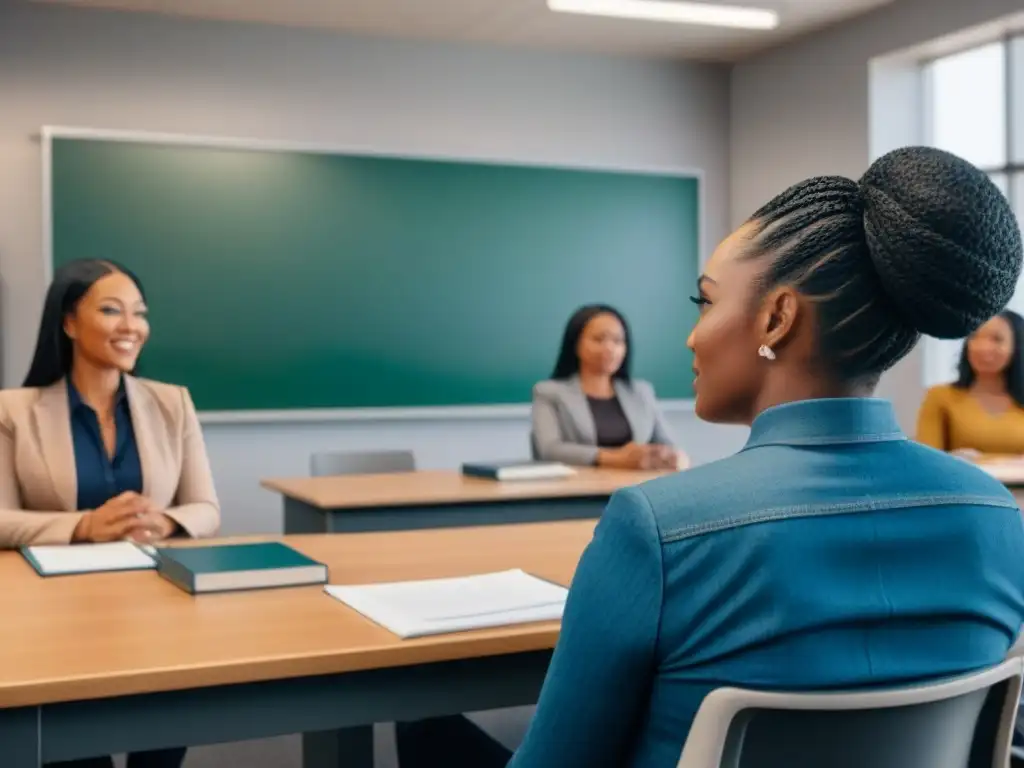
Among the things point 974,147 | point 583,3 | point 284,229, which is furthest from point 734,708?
point 974,147

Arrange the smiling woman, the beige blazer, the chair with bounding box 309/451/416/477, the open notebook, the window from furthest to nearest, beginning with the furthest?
the window → the chair with bounding box 309/451/416/477 → the smiling woman → the beige blazer → the open notebook

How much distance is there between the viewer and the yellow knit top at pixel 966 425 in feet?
14.9

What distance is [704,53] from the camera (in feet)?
19.9

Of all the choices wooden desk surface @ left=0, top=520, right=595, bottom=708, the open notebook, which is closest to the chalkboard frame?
wooden desk surface @ left=0, top=520, right=595, bottom=708

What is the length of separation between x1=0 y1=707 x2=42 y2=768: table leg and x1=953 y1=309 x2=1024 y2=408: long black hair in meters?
4.22

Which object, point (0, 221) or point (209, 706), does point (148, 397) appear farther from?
point (0, 221)

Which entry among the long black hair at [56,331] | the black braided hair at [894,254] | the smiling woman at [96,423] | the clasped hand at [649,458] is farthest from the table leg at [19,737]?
the clasped hand at [649,458]

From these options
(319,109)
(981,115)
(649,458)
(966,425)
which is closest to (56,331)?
(649,458)

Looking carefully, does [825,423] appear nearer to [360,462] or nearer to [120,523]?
[120,523]

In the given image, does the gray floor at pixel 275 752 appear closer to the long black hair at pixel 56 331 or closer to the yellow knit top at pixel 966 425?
the long black hair at pixel 56 331

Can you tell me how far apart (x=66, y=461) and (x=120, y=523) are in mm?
434

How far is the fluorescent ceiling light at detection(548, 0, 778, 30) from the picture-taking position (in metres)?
4.75

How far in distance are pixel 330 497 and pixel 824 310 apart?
8.36ft

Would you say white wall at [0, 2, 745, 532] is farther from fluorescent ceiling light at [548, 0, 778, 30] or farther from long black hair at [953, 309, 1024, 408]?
long black hair at [953, 309, 1024, 408]
